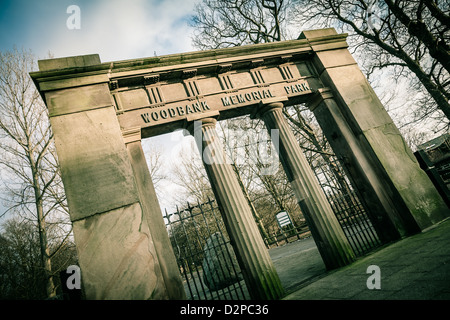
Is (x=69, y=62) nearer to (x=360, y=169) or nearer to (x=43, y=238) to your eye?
(x=360, y=169)

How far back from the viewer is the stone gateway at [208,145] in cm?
377

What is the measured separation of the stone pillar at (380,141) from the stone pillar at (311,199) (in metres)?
1.64

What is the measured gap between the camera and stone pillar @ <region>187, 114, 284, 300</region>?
13.9 ft

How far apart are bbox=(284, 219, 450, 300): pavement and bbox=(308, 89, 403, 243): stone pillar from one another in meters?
0.74

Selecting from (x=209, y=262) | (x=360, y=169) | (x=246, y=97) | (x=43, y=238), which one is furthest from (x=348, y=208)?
(x=43, y=238)

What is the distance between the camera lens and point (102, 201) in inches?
154

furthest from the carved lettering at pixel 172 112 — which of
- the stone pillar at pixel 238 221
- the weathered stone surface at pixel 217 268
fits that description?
the weathered stone surface at pixel 217 268

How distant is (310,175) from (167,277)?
387cm

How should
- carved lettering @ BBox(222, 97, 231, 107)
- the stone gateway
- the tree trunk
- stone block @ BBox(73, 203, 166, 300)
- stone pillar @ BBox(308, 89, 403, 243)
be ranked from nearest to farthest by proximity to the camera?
1. stone block @ BBox(73, 203, 166, 300)
2. the stone gateway
3. stone pillar @ BBox(308, 89, 403, 243)
4. carved lettering @ BBox(222, 97, 231, 107)
5. the tree trunk

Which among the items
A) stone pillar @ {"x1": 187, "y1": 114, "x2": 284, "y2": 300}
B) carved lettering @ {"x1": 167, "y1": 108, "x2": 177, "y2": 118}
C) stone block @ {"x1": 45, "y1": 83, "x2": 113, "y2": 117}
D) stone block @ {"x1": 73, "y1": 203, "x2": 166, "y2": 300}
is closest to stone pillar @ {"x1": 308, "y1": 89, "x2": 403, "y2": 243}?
stone pillar @ {"x1": 187, "y1": 114, "x2": 284, "y2": 300}

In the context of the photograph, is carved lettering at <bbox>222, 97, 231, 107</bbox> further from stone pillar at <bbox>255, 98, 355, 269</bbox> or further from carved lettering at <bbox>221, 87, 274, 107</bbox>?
stone pillar at <bbox>255, 98, 355, 269</bbox>
